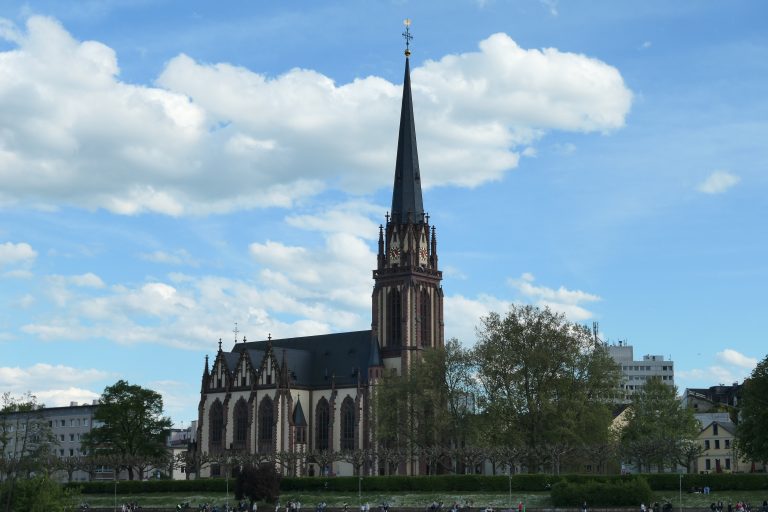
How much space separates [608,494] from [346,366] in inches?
2621

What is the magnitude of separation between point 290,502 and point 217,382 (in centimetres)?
5586

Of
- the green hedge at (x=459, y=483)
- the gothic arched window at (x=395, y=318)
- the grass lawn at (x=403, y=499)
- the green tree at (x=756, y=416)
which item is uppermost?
the gothic arched window at (x=395, y=318)

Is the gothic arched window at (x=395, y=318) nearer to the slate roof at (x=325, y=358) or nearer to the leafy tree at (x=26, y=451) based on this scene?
the slate roof at (x=325, y=358)

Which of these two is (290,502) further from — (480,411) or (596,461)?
(596,461)

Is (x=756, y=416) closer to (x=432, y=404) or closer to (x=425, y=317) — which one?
(x=432, y=404)

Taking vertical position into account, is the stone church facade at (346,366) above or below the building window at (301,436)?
above

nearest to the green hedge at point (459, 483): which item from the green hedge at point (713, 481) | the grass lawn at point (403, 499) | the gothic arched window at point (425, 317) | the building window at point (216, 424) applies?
the green hedge at point (713, 481)

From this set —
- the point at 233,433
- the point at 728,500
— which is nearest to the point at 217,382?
the point at 233,433

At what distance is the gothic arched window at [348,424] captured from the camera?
14738 centimetres

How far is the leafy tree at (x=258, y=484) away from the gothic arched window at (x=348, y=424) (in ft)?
134

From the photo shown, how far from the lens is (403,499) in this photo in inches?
4104

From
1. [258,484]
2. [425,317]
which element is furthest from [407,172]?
[258,484]

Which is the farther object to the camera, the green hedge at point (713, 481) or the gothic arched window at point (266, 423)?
the gothic arched window at point (266, 423)

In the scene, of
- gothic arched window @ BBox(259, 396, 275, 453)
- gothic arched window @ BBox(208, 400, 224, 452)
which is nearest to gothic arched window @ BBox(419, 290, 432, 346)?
gothic arched window @ BBox(259, 396, 275, 453)
